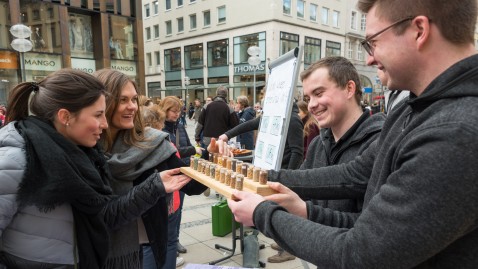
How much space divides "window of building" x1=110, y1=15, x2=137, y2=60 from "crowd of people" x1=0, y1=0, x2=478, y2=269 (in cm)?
2110

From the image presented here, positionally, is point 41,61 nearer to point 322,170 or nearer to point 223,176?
point 223,176

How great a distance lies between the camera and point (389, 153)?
0.98 metres

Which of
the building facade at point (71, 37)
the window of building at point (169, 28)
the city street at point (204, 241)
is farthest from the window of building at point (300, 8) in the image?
the city street at point (204, 241)

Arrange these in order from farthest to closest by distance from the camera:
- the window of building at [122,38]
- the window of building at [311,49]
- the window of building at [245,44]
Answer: the window of building at [311,49], the window of building at [245,44], the window of building at [122,38]

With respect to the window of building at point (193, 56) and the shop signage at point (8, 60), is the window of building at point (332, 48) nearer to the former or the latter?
the window of building at point (193, 56)

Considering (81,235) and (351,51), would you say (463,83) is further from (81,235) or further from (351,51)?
(351,51)

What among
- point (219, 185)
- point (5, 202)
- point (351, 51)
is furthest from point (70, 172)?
point (351, 51)

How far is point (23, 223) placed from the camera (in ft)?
5.21

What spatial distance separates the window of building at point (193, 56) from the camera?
118 feet

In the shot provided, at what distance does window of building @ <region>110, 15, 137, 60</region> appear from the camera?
21.8m

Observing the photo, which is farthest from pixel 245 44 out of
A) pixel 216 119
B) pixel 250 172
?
pixel 250 172

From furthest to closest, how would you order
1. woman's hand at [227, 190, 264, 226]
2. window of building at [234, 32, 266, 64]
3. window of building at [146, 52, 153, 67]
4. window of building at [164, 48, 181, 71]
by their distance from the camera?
window of building at [146, 52, 153, 67] → window of building at [164, 48, 181, 71] → window of building at [234, 32, 266, 64] → woman's hand at [227, 190, 264, 226]

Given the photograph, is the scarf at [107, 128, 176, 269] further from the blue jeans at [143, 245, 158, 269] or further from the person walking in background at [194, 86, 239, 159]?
the person walking in background at [194, 86, 239, 159]

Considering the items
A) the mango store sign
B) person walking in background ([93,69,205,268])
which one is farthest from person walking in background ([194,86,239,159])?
the mango store sign
